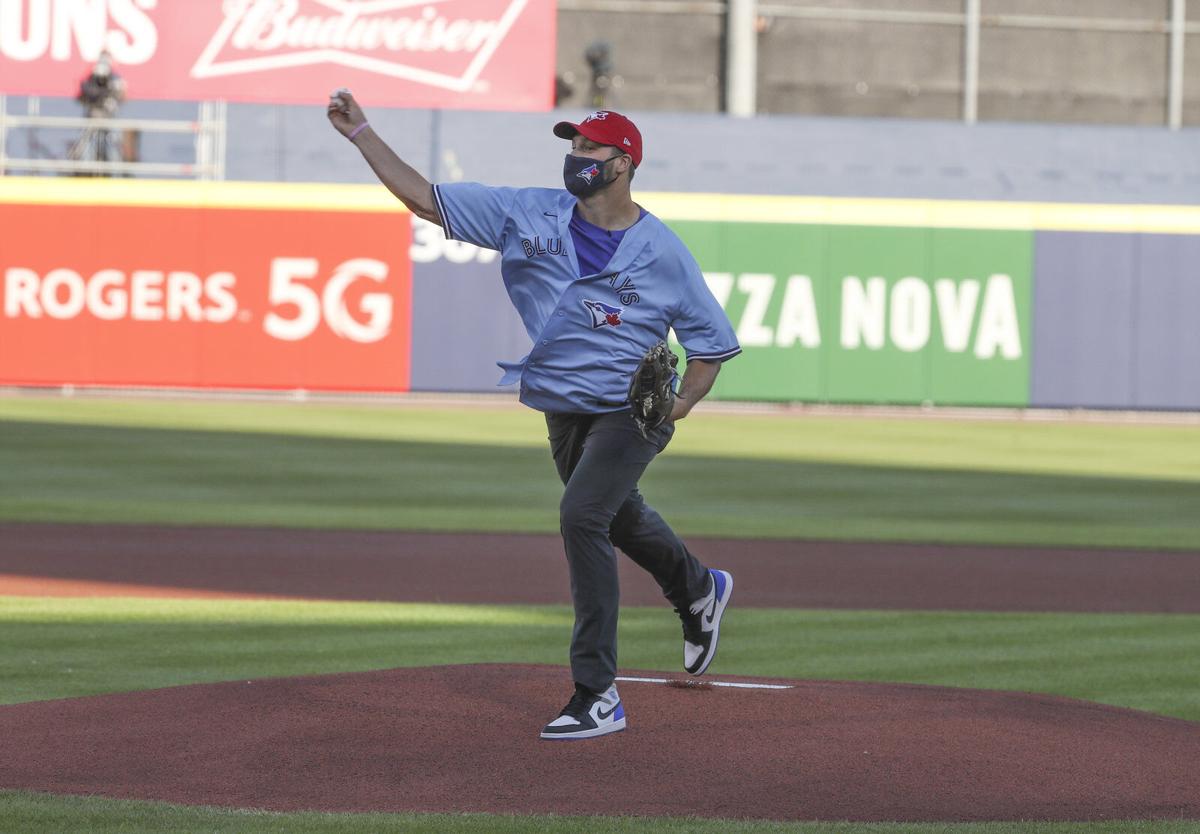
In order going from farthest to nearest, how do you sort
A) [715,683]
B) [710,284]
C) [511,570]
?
[710,284] < [511,570] < [715,683]

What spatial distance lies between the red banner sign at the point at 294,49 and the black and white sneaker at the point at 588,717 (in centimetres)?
2110

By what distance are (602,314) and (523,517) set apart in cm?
883

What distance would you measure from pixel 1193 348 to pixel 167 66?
52.1 ft

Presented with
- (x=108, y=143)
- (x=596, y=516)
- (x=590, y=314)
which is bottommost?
(x=596, y=516)

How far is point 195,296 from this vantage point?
26.0 meters

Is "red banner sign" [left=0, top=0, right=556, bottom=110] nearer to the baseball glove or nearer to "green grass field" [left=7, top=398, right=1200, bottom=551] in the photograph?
"green grass field" [left=7, top=398, right=1200, bottom=551]

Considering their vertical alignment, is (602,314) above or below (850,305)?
below

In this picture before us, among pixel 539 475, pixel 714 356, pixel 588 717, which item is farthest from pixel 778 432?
pixel 588 717

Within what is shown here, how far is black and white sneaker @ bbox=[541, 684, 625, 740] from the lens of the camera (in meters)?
5.42

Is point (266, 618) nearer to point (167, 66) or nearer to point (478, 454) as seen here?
point (478, 454)

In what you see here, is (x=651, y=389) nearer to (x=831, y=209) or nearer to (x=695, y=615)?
(x=695, y=615)

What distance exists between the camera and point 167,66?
26062 mm

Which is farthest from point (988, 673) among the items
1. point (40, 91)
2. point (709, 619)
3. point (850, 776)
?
point (40, 91)

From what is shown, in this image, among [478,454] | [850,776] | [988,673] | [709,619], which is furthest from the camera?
[478,454]
